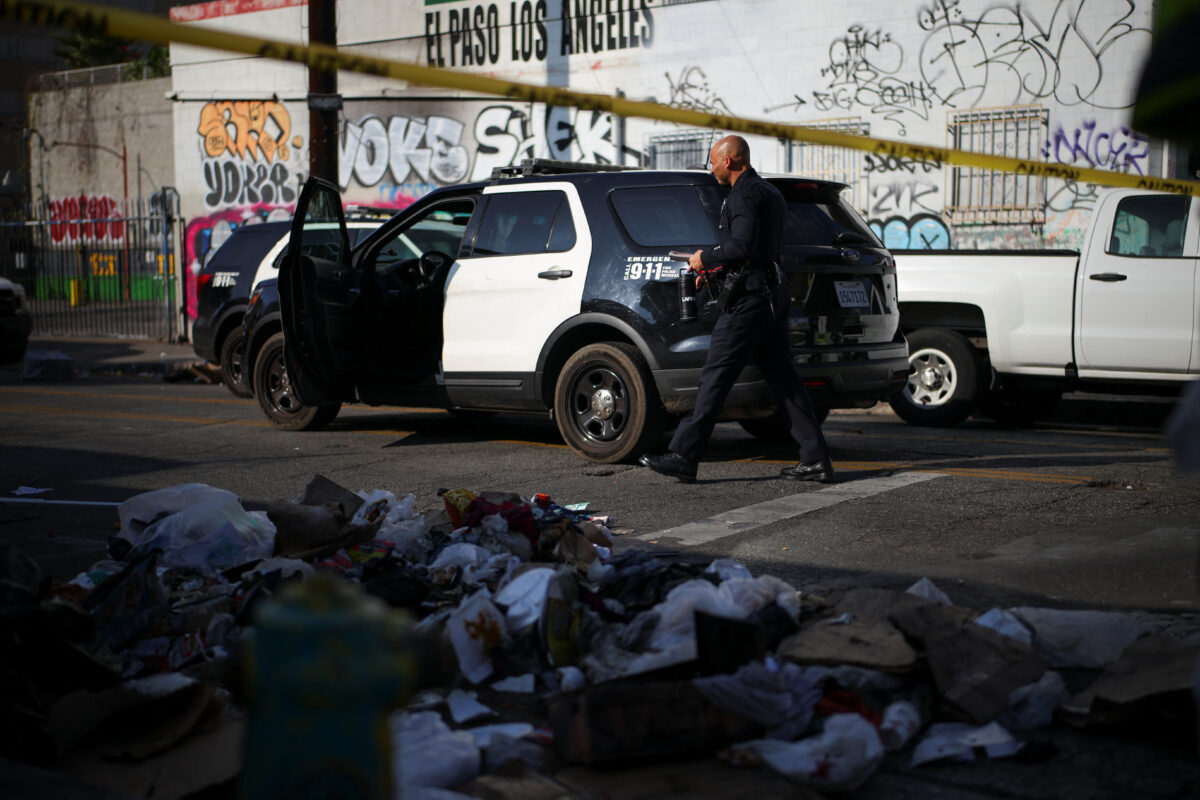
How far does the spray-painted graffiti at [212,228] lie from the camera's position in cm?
2283

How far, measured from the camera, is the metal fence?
22250mm

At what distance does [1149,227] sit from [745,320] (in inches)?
166

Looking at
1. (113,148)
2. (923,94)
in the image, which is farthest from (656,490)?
(113,148)

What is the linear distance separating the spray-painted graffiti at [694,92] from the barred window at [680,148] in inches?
15.0

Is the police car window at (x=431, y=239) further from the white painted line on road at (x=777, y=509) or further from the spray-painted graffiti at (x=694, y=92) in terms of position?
the spray-painted graffiti at (x=694, y=92)

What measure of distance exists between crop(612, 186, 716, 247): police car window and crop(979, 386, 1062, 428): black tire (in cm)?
424

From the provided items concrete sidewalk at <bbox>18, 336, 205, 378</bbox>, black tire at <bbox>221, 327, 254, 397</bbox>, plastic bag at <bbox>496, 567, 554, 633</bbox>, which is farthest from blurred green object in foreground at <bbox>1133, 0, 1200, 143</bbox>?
concrete sidewalk at <bbox>18, 336, 205, 378</bbox>

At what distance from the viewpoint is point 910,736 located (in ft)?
10.5

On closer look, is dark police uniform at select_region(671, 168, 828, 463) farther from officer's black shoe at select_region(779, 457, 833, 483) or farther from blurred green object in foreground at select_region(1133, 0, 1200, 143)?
blurred green object in foreground at select_region(1133, 0, 1200, 143)

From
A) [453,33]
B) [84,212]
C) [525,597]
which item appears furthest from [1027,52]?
[84,212]

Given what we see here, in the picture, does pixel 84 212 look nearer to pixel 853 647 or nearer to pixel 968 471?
pixel 968 471

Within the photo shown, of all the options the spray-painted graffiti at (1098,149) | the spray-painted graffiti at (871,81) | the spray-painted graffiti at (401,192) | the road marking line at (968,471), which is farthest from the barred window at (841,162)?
the road marking line at (968,471)

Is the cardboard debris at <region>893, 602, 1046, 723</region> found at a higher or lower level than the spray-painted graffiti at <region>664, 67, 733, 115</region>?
lower

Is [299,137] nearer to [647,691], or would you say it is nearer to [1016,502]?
[1016,502]
